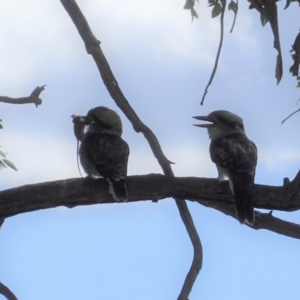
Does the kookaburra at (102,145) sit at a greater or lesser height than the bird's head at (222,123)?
lesser

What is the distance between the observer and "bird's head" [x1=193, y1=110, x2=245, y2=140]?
17.8 ft

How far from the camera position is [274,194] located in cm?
337

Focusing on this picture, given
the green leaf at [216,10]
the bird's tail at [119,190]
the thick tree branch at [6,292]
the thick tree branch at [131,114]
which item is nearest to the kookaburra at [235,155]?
the thick tree branch at [131,114]

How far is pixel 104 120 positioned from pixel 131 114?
5.44 feet

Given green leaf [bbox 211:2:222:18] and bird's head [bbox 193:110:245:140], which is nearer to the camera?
green leaf [bbox 211:2:222:18]

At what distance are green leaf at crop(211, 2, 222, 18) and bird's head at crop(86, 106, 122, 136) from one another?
2.12m

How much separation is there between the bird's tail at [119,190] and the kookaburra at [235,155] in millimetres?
633

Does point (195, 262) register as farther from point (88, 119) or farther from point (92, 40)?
point (88, 119)


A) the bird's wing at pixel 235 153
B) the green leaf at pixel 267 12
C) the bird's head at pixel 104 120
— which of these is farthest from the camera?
the bird's head at pixel 104 120

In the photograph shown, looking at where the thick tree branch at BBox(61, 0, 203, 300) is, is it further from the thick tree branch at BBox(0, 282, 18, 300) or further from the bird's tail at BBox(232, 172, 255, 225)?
the thick tree branch at BBox(0, 282, 18, 300)

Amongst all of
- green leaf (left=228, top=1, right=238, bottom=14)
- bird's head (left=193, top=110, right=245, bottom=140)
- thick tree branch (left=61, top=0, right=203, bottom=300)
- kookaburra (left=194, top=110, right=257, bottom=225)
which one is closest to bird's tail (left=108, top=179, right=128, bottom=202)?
thick tree branch (left=61, top=0, right=203, bottom=300)

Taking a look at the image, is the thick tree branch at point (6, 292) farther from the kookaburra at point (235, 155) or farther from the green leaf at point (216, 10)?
the green leaf at point (216, 10)

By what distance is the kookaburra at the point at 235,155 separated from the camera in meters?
3.58

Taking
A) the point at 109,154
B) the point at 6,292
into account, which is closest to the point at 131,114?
the point at 109,154
